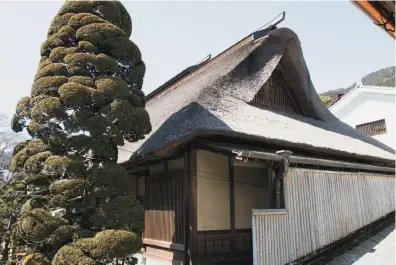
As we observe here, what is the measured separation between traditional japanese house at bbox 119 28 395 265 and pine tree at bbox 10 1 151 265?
1017 mm

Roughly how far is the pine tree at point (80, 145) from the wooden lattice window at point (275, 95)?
4.76m

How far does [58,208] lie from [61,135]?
47.8 inches

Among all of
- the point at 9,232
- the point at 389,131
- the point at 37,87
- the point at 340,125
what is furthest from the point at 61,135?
the point at 389,131

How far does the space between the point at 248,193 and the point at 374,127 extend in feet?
48.5

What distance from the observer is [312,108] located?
11.6 m

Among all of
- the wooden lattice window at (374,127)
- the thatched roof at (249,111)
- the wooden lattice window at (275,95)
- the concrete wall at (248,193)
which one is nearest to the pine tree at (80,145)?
the thatched roof at (249,111)

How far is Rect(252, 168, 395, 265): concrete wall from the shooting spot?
5911mm

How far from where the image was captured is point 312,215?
7051 mm

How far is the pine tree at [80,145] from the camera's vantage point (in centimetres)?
511

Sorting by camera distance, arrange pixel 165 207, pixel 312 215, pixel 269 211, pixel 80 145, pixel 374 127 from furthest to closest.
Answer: pixel 374 127, pixel 165 207, pixel 312 215, pixel 269 211, pixel 80 145

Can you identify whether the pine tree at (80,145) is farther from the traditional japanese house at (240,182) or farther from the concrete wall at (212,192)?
the concrete wall at (212,192)

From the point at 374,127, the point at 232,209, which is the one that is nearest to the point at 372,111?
the point at 374,127

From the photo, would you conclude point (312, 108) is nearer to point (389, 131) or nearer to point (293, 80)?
point (293, 80)

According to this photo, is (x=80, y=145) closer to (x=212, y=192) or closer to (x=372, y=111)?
(x=212, y=192)
